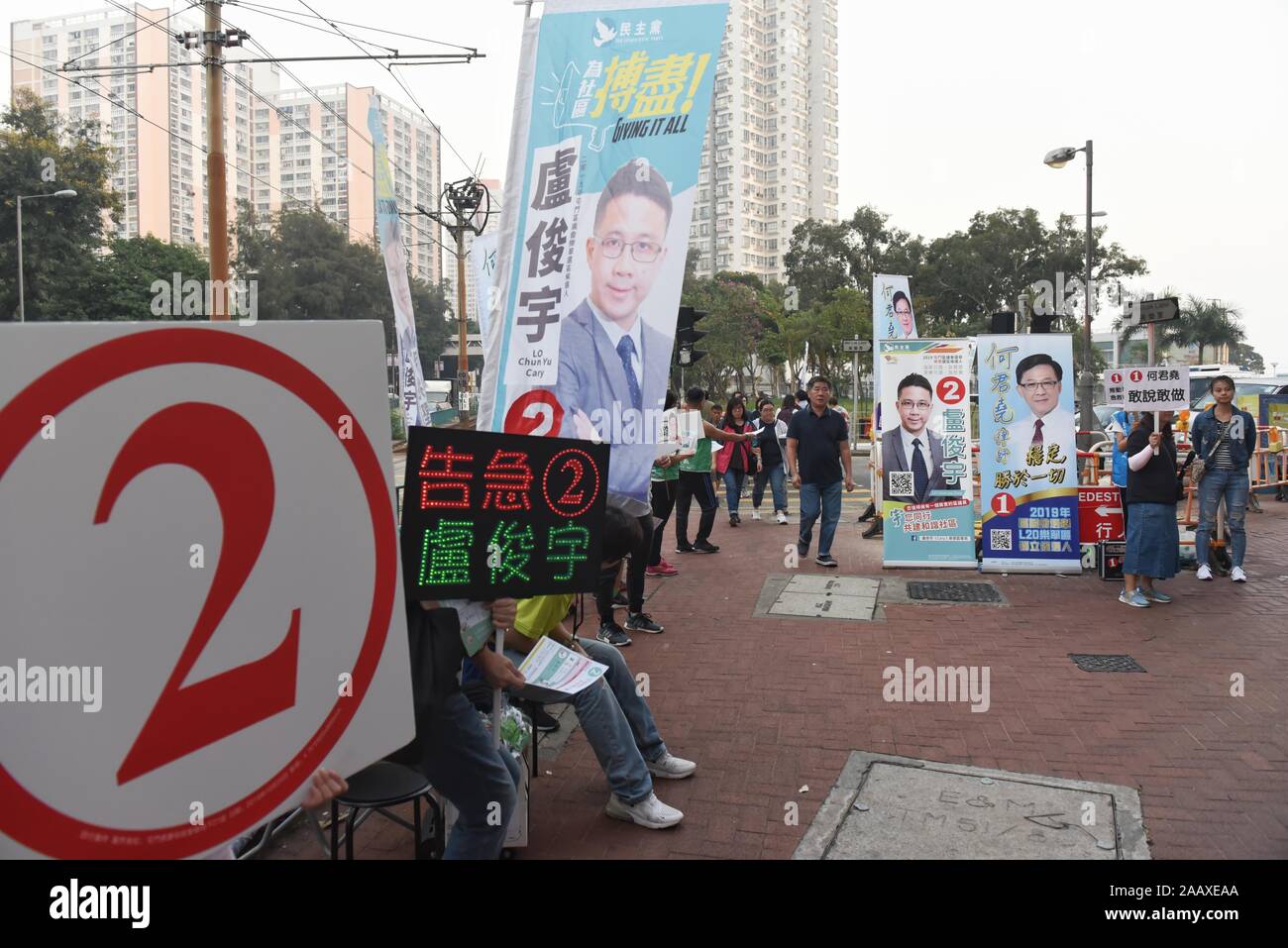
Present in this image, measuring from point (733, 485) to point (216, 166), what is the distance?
24.9ft

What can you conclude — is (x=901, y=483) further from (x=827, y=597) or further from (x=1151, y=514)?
(x=1151, y=514)

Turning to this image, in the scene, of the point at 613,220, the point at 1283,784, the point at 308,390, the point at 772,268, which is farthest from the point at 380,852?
the point at 772,268

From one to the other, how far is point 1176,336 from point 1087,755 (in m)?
40.0

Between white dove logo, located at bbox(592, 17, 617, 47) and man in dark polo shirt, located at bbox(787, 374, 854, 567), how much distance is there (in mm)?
6249

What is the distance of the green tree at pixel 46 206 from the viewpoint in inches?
1060

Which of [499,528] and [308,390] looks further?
[499,528]

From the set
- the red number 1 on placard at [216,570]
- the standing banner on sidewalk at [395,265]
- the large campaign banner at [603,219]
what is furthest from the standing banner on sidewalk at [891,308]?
the red number 1 on placard at [216,570]

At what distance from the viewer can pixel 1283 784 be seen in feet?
13.9

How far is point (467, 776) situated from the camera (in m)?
3.01

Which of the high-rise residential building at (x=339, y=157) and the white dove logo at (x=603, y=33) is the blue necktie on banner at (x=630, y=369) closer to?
the white dove logo at (x=603, y=33)

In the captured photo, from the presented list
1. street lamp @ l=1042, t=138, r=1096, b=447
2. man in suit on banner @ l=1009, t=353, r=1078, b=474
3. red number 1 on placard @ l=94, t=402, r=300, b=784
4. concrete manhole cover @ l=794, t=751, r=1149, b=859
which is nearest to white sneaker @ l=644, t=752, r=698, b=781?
concrete manhole cover @ l=794, t=751, r=1149, b=859

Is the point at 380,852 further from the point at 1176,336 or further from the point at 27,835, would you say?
the point at 1176,336

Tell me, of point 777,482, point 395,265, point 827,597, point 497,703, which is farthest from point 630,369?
point 777,482

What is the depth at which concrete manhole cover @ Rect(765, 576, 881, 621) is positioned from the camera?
779cm
